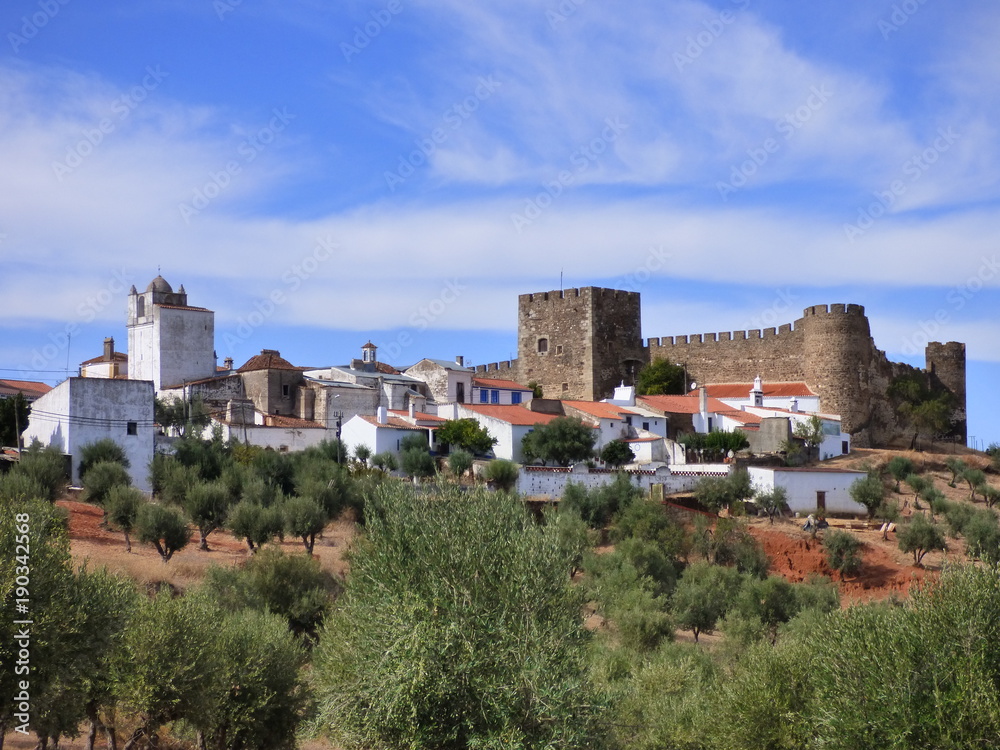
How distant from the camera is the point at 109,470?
33.2m

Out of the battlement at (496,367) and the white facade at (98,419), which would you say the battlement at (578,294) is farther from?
the white facade at (98,419)

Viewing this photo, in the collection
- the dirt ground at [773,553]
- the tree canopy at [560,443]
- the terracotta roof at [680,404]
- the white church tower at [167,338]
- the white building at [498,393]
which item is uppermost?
the white church tower at [167,338]

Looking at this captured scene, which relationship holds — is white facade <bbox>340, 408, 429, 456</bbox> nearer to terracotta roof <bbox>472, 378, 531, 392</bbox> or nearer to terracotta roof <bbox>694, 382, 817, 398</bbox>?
terracotta roof <bbox>472, 378, 531, 392</bbox>

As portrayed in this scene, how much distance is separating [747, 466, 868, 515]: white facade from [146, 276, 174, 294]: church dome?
24318mm

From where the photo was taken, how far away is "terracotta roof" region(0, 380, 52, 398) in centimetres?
4909

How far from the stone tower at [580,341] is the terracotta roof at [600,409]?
3.86 metres

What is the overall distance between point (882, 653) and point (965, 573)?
1.91 metres

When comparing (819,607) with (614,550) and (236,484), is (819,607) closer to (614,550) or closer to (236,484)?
(614,550)

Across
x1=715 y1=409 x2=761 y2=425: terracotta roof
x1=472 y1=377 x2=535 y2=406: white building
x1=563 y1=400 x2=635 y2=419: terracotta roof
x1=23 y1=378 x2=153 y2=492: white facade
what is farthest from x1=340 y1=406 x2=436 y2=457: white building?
x1=715 y1=409 x2=761 y2=425: terracotta roof

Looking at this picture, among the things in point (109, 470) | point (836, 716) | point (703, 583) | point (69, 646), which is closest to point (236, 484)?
point (109, 470)

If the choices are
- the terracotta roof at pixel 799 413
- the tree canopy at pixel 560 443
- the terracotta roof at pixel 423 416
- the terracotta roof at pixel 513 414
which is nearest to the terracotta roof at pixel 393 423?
the terracotta roof at pixel 423 416

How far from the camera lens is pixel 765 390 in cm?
5066

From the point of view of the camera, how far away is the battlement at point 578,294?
53.6 m

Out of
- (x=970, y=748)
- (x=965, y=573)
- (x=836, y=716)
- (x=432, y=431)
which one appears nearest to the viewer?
(x=970, y=748)
